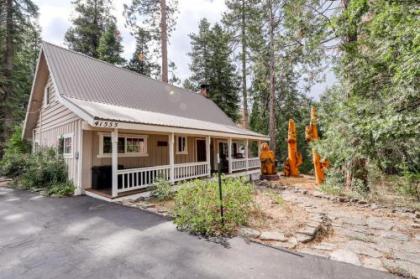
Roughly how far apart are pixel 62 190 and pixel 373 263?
8.41m

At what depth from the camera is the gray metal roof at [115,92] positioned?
26.7ft

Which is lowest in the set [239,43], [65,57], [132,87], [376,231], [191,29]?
[376,231]

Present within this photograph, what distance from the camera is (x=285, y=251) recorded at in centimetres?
346

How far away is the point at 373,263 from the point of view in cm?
313

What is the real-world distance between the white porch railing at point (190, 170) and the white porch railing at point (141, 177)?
0.43 meters

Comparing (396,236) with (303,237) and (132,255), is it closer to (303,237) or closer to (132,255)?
(303,237)

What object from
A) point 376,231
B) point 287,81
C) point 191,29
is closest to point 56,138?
point 376,231

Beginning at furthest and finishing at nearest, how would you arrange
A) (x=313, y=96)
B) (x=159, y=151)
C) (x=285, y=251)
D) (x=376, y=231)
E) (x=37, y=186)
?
(x=313, y=96)
(x=159, y=151)
(x=37, y=186)
(x=376, y=231)
(x=285, y=251)

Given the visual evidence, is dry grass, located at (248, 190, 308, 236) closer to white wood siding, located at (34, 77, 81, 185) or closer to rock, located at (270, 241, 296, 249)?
rock, located at (270, 241, 296, 249)

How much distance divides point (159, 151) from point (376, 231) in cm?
871

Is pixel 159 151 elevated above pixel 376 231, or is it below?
above

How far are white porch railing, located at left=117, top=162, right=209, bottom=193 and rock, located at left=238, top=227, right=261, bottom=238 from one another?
4201 millimetres

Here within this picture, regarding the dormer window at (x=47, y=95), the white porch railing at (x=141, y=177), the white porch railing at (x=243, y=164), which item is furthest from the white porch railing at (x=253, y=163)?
the dormer window at (x=47, y=95)

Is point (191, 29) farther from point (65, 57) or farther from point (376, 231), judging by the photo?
point (376, 231)
